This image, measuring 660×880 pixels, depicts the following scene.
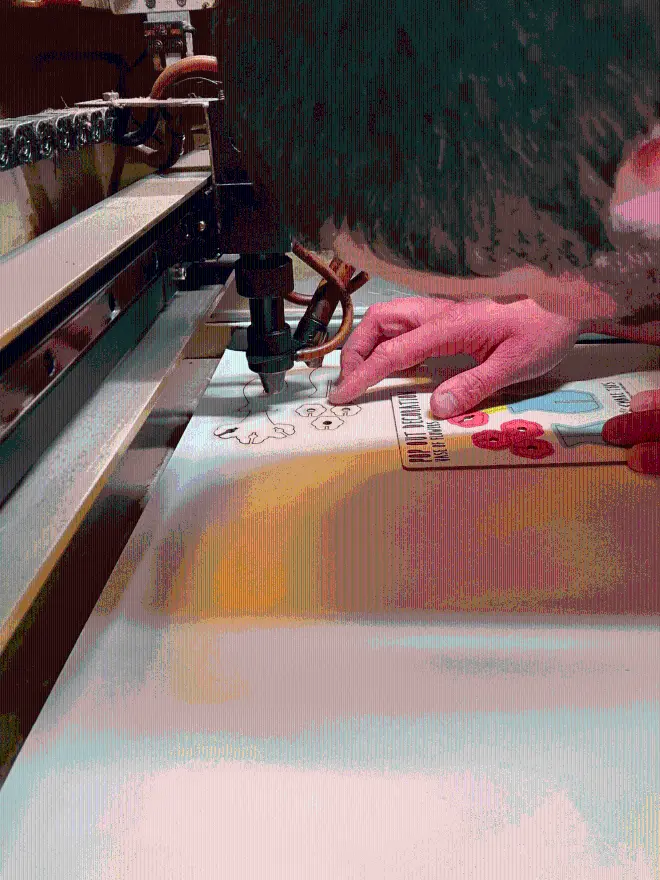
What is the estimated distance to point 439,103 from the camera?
0.33 metres

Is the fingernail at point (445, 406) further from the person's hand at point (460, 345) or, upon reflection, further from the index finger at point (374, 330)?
the index finger at point (374, 330)

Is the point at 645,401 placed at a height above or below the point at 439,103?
below

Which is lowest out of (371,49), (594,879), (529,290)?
(594,879)

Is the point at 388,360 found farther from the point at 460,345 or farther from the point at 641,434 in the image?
the point at 641,434

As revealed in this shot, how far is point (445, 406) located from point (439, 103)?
41 centimetres

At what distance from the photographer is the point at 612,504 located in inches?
22.7

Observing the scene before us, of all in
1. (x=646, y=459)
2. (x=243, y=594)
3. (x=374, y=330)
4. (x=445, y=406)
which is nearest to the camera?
(x=243, y=594)

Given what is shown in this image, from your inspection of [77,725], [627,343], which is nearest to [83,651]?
[77,725]

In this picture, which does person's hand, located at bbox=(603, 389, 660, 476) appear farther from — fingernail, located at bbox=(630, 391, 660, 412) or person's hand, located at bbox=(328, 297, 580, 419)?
person's hand, located at bbox=(328, 297, 580, 419)

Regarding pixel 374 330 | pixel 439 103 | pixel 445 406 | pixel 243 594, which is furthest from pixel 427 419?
pixel 439 103

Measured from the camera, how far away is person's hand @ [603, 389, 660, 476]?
61 centimetres

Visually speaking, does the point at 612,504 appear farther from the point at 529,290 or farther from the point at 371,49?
the point at 371,49

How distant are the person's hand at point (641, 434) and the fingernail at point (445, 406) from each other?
128 millimetres

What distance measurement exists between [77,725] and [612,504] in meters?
0.38
